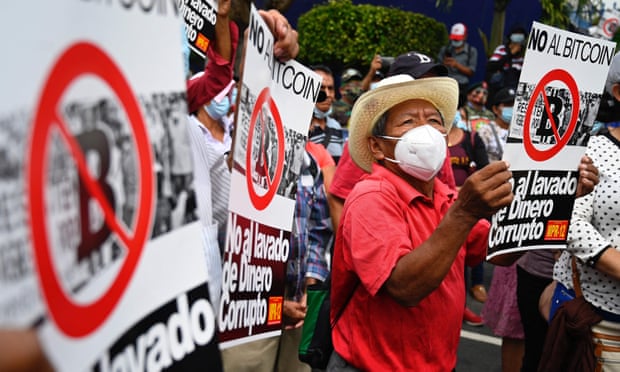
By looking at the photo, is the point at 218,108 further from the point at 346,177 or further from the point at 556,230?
the point at 556,230

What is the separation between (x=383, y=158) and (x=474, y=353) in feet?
11.1

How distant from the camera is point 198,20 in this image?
274 centimetres

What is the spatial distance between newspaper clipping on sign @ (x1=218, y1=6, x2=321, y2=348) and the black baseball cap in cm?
95

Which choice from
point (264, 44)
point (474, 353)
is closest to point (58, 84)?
point (264, 44)

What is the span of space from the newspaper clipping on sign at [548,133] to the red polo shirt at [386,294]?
26 cm

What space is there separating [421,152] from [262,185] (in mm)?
639

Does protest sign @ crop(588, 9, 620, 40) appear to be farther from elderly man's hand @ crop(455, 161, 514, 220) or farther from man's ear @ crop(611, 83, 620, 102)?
elderly man's hand @ crop(455, 161, 514, 220)

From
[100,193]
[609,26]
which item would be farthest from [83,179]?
[609,26]

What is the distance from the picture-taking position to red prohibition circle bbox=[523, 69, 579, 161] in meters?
2.53

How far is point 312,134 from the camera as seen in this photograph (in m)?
5.46

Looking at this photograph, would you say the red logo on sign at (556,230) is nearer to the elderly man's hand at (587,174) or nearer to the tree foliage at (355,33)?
the elderly man's hand at (587,174)

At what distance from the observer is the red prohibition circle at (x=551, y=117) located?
8.29ft

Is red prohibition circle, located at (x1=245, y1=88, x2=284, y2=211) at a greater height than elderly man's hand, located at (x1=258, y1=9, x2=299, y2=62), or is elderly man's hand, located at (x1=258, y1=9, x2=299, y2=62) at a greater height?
elderly man's hand, located at (x1=258, y1=9, x2=299, y2=62)

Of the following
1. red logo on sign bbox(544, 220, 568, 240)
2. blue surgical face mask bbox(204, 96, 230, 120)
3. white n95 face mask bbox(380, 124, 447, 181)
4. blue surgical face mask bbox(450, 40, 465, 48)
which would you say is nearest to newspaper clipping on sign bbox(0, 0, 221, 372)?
white n95 face mask bbox(380, 124, 447, 181)
